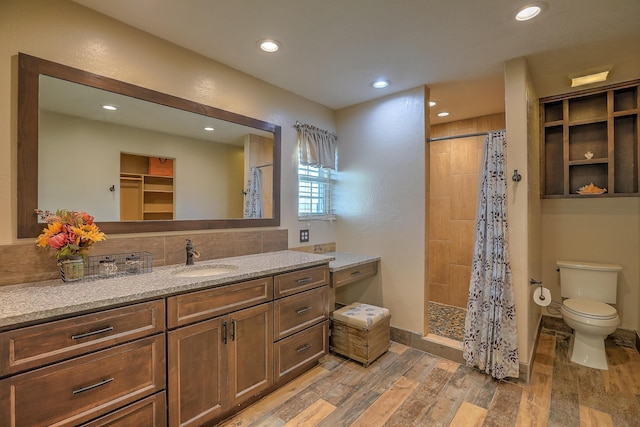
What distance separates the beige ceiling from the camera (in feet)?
5.48

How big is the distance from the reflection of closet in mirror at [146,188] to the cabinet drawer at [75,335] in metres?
0.73

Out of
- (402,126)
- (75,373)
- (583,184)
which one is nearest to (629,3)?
(402,126)

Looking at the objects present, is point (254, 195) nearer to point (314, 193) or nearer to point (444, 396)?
point (314, 193)

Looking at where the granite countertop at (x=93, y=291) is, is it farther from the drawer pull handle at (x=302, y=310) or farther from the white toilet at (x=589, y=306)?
the white toilet at (x=589, y=306)

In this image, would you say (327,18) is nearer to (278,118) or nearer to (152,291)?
(278,118)

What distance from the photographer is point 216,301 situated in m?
1.69

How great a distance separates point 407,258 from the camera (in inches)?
111

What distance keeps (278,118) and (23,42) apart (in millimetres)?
1677

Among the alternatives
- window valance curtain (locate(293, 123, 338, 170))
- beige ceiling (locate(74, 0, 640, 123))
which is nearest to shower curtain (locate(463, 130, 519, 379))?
beige ceiling (locate(74, 0, 640, 123))

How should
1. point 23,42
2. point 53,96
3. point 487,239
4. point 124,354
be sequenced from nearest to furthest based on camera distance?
point 124,354, point 23,42, point 53,96, point 487,239

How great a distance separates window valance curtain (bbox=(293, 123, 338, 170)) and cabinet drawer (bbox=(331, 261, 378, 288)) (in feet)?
3.66

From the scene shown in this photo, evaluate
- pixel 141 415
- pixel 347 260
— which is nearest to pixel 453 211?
pixel 347 260

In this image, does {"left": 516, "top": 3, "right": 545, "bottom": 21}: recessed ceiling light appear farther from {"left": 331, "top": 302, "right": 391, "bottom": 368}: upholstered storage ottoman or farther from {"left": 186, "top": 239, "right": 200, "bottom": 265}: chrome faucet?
{"left": 186, "top": 239, "right": 200, "bottom": 265}: chrome faucet

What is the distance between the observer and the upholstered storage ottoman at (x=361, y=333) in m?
2.43
